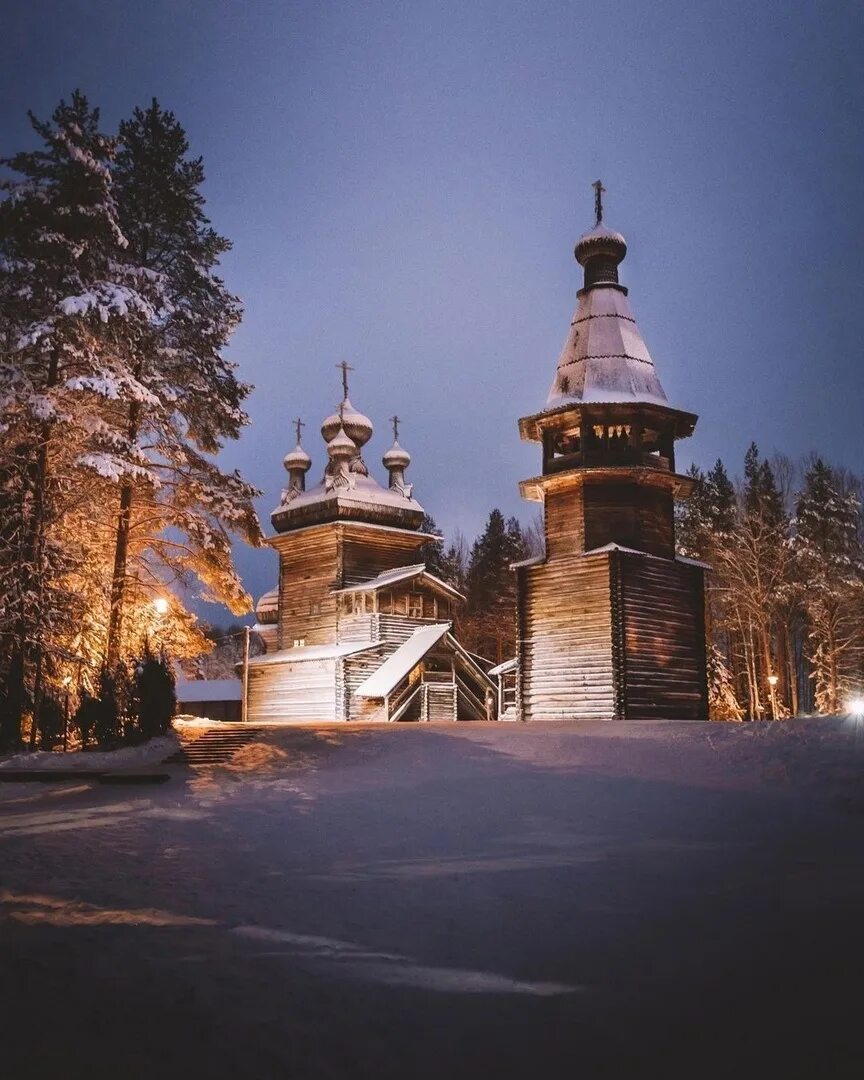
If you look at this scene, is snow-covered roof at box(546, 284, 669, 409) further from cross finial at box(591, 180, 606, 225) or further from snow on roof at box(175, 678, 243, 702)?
snow on roof at box(175, 678, 243, 702)

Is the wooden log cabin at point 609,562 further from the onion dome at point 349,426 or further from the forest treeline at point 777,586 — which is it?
the onion dome at point 349,426

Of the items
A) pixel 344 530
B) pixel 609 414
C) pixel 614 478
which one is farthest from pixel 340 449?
pixel 614 478

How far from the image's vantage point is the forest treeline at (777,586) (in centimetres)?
4119

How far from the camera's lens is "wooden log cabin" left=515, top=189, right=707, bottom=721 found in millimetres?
29047

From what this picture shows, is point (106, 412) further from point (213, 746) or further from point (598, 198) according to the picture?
point (598, 198)

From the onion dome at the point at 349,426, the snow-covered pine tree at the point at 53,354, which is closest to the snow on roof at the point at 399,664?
the onion dome at the point at 349,426

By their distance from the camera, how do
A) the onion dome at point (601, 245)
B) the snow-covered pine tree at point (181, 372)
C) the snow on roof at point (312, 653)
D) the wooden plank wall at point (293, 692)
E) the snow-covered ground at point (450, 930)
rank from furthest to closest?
the snow on roof at point (312, 653), the wooden plank wall at point (293, 692), the onion dome at point (601, 245), the snow-covered pine tree at point (181, 372), the snow-covered ground at point (450, 930)

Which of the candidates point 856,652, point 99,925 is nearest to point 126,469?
point 99,925

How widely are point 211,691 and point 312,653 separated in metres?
26.3

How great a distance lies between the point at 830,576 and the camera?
43625 millimetres

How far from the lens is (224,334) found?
85.0 ft

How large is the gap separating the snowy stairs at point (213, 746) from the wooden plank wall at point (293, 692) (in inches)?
598

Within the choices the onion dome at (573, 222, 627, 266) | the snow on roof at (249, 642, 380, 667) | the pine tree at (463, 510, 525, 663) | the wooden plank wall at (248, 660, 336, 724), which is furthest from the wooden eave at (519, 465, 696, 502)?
the pine tree at (463, 510, 525, 663)

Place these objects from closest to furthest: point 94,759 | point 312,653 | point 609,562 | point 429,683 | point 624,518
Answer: point 94,759 → point 609,562 → point 624,518 → point 429,683 → point 312,653
